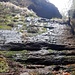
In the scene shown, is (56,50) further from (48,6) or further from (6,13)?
(48,6)

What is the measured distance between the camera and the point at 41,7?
2028 inches

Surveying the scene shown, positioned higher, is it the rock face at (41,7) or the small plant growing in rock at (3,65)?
the rock face at (41,7)

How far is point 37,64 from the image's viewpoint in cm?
1823

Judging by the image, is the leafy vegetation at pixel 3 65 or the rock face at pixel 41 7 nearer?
the leafy vegetation at pixel 3 65

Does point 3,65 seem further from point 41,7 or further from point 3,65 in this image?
point 41,7

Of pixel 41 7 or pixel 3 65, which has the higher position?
pixel 41 7

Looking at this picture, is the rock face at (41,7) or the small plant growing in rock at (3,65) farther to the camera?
the rock face at (41,7)

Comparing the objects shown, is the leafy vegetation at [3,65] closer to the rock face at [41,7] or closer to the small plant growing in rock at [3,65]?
the small plant growing in rock at [3,65]

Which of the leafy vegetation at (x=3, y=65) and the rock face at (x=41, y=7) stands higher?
the rock face at (x=41, y=7)

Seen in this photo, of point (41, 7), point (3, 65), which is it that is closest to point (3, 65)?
point (3, 65)

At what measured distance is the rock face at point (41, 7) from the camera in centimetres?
4925

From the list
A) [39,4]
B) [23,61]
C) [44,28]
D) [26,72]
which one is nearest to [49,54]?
[23,61]

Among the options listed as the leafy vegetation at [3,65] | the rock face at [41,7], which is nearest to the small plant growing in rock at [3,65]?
the leafy vegetation at [3,65]

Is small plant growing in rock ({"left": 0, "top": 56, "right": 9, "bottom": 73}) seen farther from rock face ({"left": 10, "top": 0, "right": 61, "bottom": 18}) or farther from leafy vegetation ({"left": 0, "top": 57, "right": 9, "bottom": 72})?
rock face ({"left": 10, "top": 0, "right": 61, "bottom": 18})
